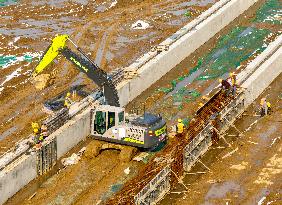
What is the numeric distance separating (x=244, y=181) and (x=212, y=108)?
6057mm

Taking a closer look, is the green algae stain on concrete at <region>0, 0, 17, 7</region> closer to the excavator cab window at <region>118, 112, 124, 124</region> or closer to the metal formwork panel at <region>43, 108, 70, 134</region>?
the metal formwork panel at <region>43, 108, 70, 134</region>

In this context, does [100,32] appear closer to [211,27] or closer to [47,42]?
[47,42]

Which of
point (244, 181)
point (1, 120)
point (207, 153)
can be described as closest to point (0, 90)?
point (1, 120)

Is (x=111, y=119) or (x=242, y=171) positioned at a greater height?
(x=111, y=119)

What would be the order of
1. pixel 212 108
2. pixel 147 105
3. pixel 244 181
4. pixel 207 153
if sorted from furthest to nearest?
pixel 147 105
pixel 212 108
pixel 207 153
pixel 244 181

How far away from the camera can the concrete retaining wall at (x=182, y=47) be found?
1465 inches

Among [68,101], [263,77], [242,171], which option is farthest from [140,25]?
[242,171]

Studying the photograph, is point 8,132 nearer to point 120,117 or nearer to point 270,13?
point 120,117

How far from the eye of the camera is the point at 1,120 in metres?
33.9

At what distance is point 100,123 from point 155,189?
17.2 feet

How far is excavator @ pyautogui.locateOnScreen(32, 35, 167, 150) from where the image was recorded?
28500 mm

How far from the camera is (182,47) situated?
141 feet

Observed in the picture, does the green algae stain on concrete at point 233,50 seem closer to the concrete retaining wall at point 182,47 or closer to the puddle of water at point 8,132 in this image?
the concrete retaining wall at point 182,47

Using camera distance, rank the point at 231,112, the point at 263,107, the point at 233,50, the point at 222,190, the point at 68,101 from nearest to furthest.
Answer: the point at 222,190 < the point at 231,112 < the point at 263,107 < the point at 68,101 < the point at 233,50
